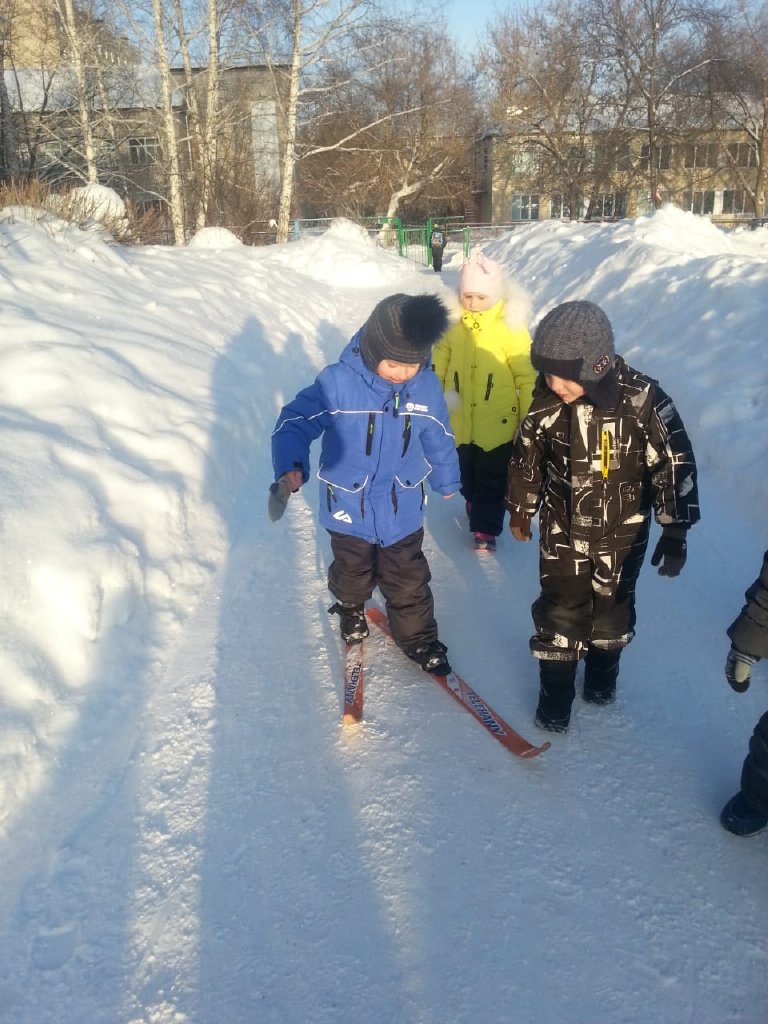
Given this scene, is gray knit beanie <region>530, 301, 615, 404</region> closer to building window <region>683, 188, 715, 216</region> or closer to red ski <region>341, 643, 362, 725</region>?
red ski <region>341, 643, 362, 725</region>

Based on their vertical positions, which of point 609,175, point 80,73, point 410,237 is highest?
point 80,73

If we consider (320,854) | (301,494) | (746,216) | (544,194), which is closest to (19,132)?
(301,494)

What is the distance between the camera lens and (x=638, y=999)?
1.76 metres

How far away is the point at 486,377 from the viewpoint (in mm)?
3834

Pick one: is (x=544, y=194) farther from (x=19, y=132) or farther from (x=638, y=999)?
(x=638, y=999)

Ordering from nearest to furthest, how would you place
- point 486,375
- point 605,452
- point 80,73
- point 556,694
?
1. point 605,452
2. point 556,694
3. point 486,375
4. point 80,73

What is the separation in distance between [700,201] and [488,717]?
148 ft

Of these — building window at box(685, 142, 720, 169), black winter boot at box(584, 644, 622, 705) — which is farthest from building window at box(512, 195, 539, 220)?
black winter boot at box(584, 644, 622, 705)

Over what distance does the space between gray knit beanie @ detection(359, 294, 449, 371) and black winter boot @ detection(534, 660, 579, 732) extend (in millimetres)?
1252

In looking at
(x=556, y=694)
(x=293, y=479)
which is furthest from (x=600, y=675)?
(x=293, y=479)

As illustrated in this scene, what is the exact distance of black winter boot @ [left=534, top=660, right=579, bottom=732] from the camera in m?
2.58

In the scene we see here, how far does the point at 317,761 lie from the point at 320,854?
0.40 meters

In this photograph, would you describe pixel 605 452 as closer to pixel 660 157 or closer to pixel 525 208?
pixel 660 157

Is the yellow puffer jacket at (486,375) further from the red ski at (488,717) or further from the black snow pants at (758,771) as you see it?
the black snow pants at (758,771)
